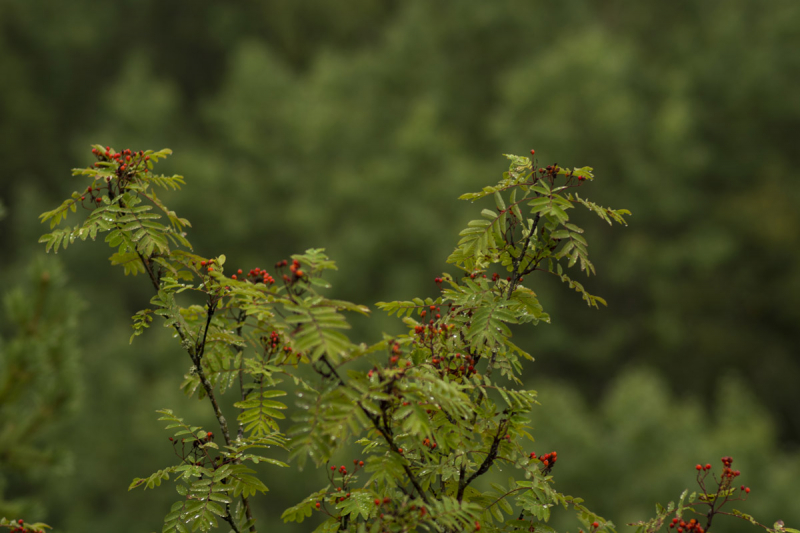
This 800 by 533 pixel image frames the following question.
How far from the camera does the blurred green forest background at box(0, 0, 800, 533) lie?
819 inches

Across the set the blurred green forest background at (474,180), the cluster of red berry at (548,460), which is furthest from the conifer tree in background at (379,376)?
the blurred green forest background at (474,180)

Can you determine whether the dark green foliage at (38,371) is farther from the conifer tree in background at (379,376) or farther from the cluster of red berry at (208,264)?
the cluster of red berry at (208,264)

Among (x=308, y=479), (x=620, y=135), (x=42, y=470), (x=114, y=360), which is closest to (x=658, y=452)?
(x=308, y=479)

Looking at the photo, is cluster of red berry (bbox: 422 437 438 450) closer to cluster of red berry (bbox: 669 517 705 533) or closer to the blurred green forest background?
cluster of red berry (bbox: 669 517 705 533)

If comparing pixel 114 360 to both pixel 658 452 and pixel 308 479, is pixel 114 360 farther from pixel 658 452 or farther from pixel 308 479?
pixel 658 452

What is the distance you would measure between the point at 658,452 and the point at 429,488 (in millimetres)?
18491

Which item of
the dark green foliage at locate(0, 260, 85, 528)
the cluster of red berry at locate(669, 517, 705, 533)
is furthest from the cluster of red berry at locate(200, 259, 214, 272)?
the dark green foliage at locate(0, 260, 85, 528)

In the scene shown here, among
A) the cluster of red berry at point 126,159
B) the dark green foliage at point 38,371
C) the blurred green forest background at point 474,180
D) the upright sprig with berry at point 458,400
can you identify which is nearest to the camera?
the upright sprig with berry at point 458,400

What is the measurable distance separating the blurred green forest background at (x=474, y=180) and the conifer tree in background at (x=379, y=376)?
16380mm

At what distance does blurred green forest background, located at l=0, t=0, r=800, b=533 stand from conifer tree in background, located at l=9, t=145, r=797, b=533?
16380 millimetres

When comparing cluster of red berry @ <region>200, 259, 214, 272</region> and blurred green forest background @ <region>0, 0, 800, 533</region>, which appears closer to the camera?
cluster of red berry @ <region>200, 259, 214, 272</region>

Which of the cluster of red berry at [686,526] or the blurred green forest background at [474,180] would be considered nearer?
the cluster of red berry at [686,526]

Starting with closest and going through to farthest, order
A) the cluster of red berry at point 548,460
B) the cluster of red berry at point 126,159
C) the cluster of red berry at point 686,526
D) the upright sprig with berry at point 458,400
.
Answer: the upright sprig with berry at point 458,400, the cluster of red berry at point 686,526, the cluster of red berry at point 548,460, the cluster of red berry at point 126,159

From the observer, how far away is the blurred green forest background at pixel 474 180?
2081cm
